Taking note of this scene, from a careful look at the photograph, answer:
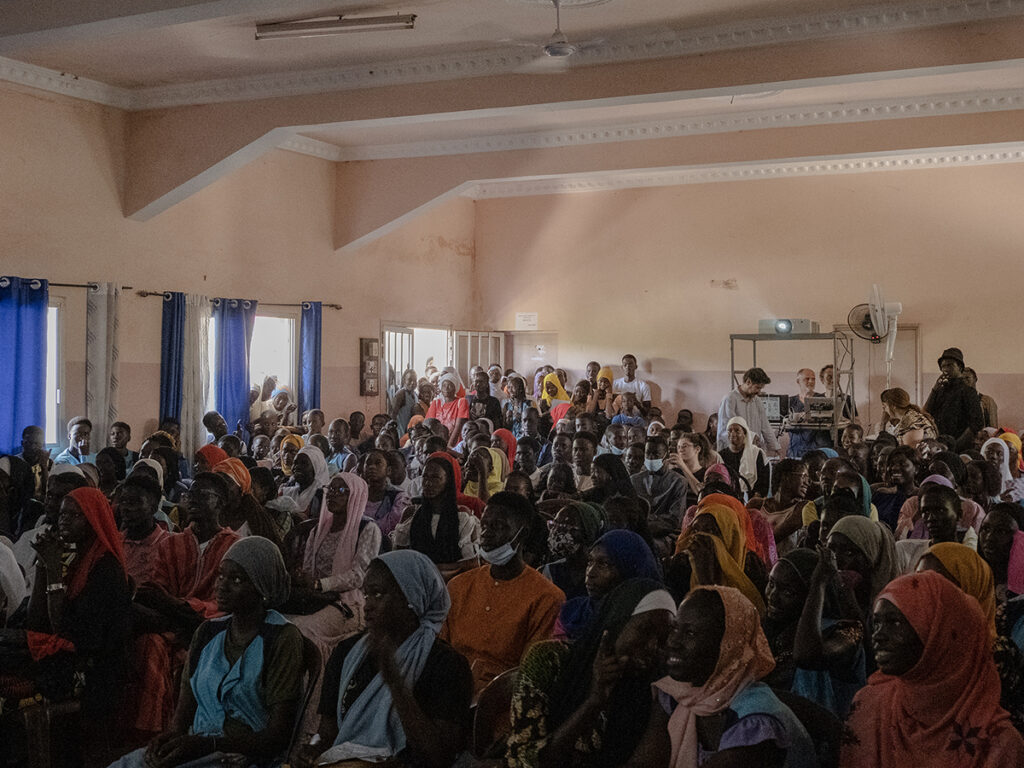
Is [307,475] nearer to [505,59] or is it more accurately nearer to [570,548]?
[570,548]

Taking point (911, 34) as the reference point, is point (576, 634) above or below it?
below

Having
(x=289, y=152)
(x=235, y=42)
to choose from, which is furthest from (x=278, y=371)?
(x=235, y=42)

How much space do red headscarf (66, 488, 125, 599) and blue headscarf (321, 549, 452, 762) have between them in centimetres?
128

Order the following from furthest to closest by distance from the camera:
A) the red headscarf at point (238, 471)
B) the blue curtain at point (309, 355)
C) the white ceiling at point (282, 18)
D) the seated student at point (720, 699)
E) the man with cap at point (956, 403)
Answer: the blue curtain at point (309, 355) → the man with cap at point (956, 403) → the red headscarf at point (238, 471) → the white ceiling at point (282, 18) → the seated student at point (720, 699)

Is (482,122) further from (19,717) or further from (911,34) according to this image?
(19,717)

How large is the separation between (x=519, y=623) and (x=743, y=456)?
394 centimetres

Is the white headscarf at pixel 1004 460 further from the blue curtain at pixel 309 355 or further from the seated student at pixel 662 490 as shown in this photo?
the blue curtain at pixel 309 355

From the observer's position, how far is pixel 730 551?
12.9 ft

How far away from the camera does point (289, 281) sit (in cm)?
1059

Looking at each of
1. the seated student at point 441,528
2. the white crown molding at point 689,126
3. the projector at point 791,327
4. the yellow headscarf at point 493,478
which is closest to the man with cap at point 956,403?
the white crown molding at point 689,126

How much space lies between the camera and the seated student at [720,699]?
2.29m

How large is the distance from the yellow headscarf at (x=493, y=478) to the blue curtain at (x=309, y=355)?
4.42 m

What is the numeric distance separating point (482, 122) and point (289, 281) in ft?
8.70

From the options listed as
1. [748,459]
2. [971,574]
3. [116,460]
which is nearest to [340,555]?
[116,460]
